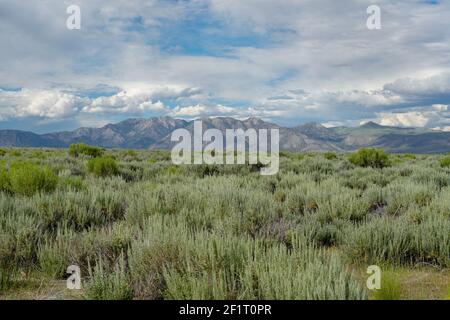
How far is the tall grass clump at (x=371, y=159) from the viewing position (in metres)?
21.5

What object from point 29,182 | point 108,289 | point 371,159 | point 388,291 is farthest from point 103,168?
point 371,159

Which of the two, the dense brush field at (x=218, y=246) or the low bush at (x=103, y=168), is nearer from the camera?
the dense brush field at (x=218, y=246)

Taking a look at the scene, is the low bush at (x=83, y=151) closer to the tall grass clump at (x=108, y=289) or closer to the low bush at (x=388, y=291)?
the tall grass clump at (x=108, y=289)

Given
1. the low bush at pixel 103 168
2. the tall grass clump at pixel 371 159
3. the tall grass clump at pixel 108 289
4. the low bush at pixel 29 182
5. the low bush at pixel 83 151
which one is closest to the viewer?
the tall grass clump at pixel 108 289

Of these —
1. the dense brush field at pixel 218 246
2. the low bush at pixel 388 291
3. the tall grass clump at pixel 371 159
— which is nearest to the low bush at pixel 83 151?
the tall grass clump at pixel 371 159

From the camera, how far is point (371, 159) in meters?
21.7

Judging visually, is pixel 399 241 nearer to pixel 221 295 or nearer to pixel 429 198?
pixel 221 295

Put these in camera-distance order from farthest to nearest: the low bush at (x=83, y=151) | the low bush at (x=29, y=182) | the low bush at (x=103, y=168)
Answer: the low bush at (x=83, y=151) → the low bush at (x=103, y=168) → the low bush at (x=29, y=182)

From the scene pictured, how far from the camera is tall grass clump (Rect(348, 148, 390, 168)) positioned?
70.6ft

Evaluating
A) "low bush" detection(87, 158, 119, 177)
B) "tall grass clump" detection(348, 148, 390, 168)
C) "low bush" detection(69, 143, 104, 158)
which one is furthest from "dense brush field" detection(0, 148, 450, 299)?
"low bush" detection(69, 143, 104, 158)

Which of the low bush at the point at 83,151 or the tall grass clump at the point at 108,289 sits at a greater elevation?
the low bush at the point at 83,151

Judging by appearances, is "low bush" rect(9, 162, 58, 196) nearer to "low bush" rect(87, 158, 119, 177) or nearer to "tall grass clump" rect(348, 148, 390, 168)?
"low bush" rect(87, 158, 119, 177)
